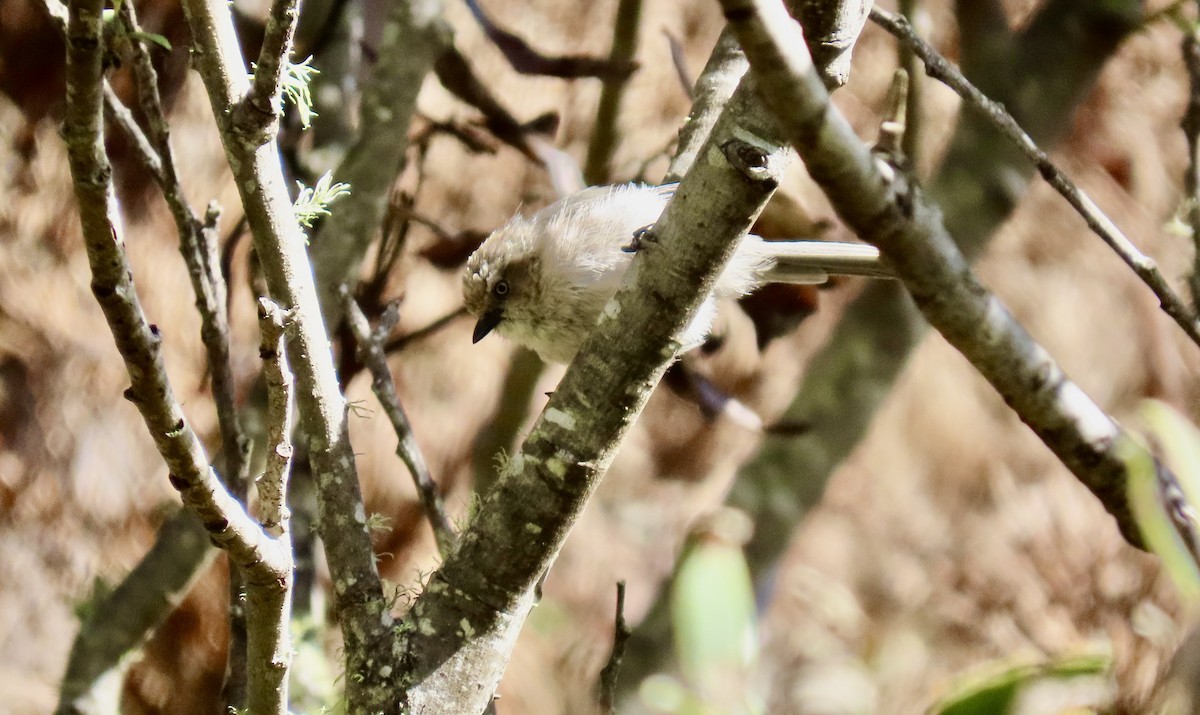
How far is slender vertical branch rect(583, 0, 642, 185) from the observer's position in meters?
2.62

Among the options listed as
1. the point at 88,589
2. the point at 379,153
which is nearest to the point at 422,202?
the point at 379,153

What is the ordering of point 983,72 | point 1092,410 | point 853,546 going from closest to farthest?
point 1092,410
point 983,72
point 853,546

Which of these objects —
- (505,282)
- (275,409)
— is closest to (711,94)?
(505,282)

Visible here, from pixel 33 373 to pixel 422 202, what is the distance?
3.47 feet

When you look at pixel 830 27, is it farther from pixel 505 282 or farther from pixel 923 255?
pixel 505 282

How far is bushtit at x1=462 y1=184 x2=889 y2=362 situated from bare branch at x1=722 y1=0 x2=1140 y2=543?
1.05 meters

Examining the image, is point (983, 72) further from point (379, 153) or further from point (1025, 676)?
point (1025, 676)

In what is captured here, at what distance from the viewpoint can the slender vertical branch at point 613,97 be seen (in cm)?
262

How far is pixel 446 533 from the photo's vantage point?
154 centimetres

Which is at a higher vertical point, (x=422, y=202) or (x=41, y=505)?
(x=422, y=202)

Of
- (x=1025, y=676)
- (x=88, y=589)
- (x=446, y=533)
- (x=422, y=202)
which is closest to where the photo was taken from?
(x=1025, y=676)

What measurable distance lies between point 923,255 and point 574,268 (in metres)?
1.28

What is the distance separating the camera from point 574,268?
6.94 feet

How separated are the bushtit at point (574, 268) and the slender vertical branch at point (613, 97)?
501 millimetres
